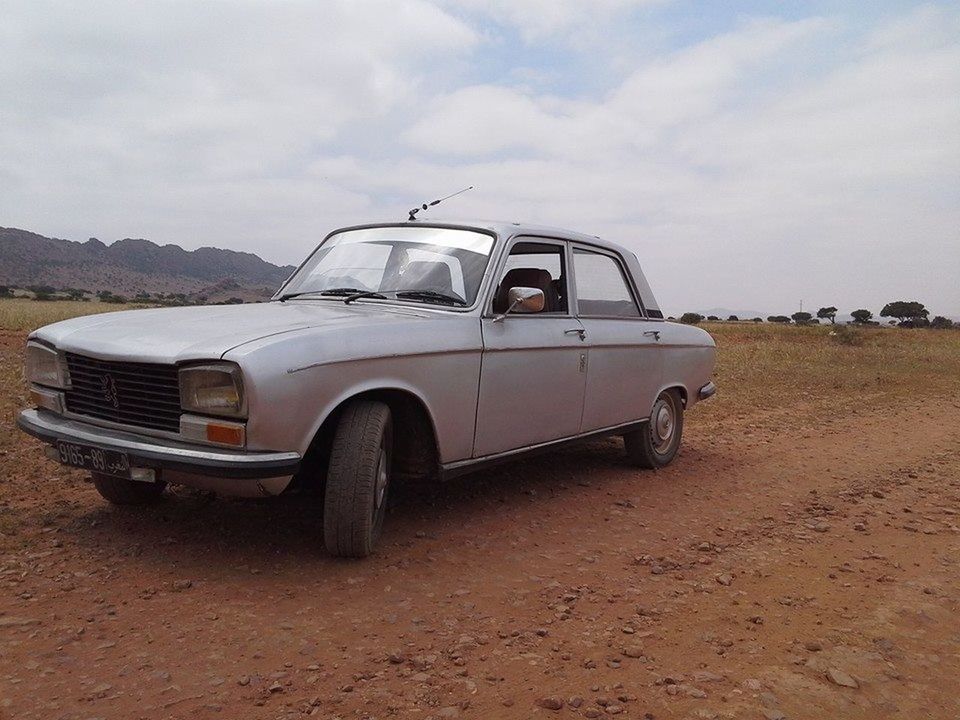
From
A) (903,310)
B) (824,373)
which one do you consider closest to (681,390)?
(824,373)

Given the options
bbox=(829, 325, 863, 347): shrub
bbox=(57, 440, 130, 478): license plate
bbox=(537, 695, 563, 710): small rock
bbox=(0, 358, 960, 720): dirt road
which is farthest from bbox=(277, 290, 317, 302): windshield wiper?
bbox=(829, 325, 863, 347): shrub

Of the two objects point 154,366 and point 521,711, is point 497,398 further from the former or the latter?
point 521,711

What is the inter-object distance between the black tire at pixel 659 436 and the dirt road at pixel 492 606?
662mm

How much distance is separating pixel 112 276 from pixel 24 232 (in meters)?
17.3

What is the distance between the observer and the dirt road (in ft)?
8.33

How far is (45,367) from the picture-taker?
12.7 feet

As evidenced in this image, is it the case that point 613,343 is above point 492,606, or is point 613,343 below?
above

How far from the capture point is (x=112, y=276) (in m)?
73.3

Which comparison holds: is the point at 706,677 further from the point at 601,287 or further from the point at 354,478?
the point at 601,287

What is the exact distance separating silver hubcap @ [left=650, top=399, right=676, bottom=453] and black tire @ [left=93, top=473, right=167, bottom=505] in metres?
3.61

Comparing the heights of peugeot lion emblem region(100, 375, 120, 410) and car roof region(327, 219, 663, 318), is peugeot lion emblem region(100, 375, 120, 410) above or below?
below

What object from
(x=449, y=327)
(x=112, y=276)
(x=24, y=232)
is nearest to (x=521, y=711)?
(x=449, y=327)

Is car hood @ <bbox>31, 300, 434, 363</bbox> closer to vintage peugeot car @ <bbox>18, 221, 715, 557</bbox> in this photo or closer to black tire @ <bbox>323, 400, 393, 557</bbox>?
vintage peugeot car @ <bbox>18, 221, 715, 557</bbox>

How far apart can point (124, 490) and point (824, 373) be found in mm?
12449
